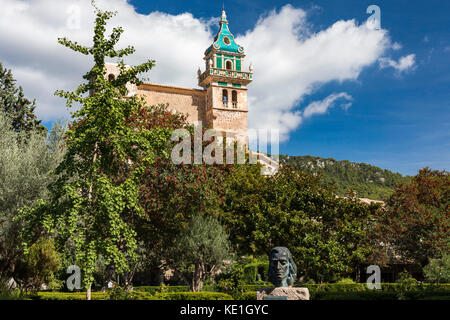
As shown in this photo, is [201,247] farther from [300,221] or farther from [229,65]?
[229,65]

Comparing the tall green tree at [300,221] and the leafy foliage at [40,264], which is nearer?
the leafy foliage at [40,264]

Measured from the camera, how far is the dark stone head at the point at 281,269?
11227 mm

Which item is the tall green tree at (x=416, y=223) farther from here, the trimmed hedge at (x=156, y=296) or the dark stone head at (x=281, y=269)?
the dark stone head at (x=281, y=269)

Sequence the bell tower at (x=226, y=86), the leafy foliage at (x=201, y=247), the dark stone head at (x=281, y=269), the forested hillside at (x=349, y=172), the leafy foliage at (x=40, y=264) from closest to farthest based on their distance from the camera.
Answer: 1. the dark stone head at (x=281, y=269)
2. the leafy foliage at (x=40, y=264)
3. the leafy foliage at (x=201, y=247)
4. the bell tower at (x=226, y=86)
5. the forested hillside at (x=349, y=172)

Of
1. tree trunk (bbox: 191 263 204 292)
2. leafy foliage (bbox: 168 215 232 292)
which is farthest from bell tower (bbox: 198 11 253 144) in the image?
tree trunk (bbox: 191 263 204 292)

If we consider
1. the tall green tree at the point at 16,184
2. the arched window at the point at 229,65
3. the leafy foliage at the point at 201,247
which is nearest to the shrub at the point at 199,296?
the leafy foliage at the point at 201,247

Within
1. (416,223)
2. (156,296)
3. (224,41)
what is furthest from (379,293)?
(224,41)

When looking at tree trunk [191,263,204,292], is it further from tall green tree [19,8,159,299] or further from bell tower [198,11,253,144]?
bell tower [198,11,253,144]

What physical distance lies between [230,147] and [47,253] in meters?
15.1

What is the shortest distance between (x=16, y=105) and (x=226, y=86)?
20277mm

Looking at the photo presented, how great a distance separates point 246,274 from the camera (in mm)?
28047

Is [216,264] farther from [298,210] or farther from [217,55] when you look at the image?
[217,55]

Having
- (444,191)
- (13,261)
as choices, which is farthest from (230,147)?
(13,261)

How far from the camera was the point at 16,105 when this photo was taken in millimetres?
30609
